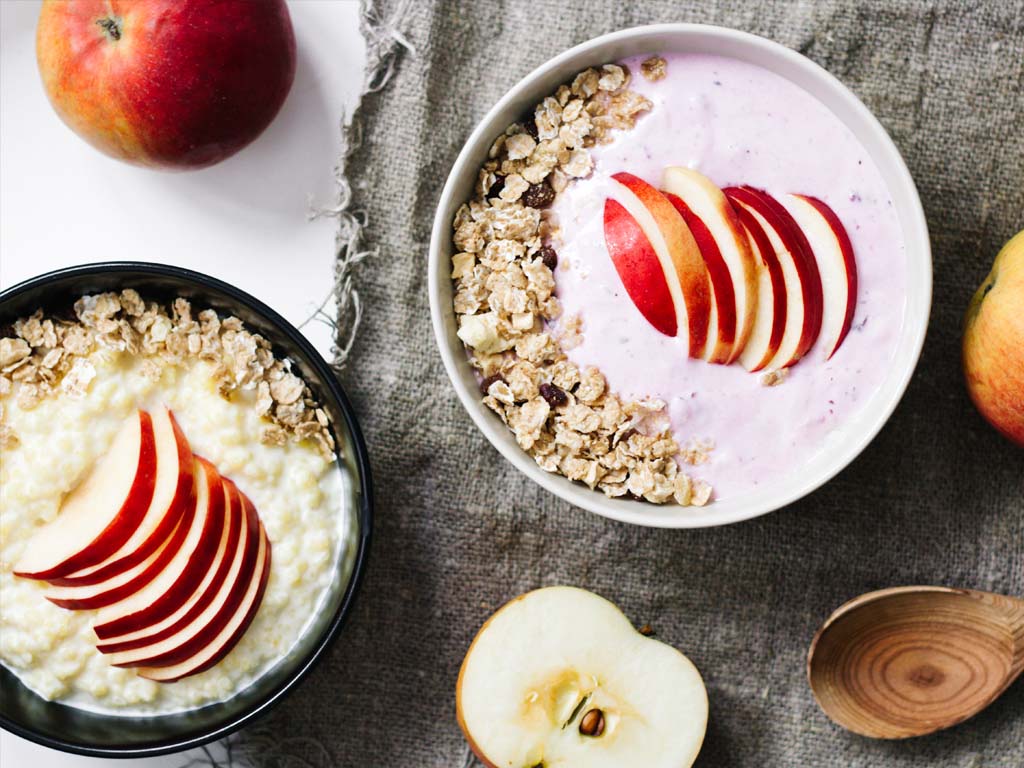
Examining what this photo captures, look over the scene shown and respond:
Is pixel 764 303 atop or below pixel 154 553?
atop

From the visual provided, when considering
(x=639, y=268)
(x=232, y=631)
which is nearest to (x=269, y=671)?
(x=232, y=631)

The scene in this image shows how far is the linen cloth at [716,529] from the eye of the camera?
46.9 inches

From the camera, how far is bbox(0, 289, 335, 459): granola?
109cm

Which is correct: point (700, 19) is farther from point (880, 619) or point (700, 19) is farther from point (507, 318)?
point (880, 619)

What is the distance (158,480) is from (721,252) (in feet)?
2.05

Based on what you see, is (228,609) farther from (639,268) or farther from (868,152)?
(868,152)

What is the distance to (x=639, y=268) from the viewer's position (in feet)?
3.37

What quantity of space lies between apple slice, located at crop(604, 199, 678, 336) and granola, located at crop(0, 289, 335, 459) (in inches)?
14.7

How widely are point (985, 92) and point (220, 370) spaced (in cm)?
94

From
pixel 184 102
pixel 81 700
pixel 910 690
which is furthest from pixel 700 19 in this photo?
pixel 81 700

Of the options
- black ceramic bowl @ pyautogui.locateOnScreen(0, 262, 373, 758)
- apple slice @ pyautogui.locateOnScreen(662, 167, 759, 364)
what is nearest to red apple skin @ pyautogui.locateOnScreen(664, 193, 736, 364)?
apple slice @ pyautogui.locateOnScreen(662, 167, 759, 364)

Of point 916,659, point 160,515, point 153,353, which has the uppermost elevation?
point 153,353

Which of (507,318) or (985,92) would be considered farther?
(985,92)

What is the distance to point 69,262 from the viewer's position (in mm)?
1208
